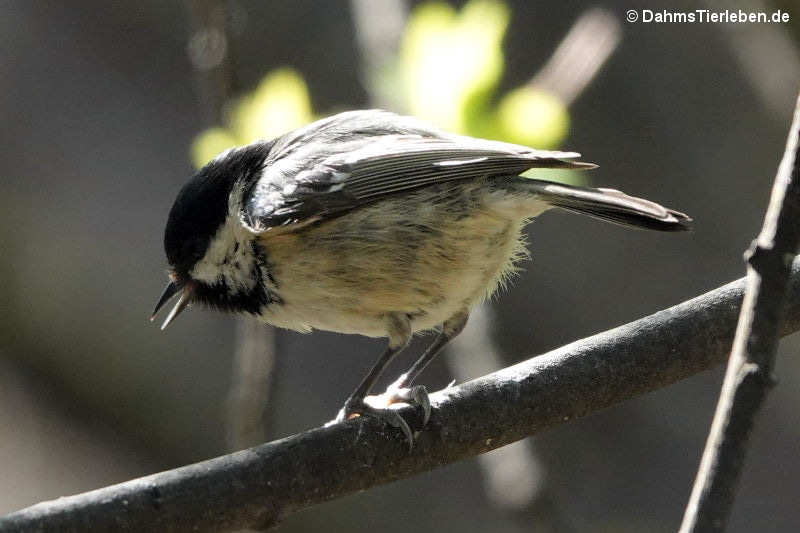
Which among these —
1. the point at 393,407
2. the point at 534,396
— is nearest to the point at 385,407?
the point at 393,407

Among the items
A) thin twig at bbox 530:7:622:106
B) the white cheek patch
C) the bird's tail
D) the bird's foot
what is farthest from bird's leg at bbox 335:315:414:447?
thin twig at bbox 530:7:622:106

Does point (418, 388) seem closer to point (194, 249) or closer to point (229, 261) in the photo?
→ point (229, 261)

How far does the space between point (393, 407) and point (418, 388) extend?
113 mm

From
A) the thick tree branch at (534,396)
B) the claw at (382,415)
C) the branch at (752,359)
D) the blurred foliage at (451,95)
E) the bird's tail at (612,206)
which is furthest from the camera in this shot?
the blurred foliage at (451,95)

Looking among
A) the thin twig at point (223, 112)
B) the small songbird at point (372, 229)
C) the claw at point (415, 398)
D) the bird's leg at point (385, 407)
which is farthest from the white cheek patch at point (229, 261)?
the claw at point (415, 398)

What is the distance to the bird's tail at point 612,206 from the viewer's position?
2766mm

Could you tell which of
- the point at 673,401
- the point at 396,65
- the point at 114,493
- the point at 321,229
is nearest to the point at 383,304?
the point at 321,229

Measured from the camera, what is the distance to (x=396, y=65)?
3.37 meters

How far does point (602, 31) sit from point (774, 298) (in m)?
2.27

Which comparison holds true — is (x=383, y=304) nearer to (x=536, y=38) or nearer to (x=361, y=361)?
(x=361, y=361)

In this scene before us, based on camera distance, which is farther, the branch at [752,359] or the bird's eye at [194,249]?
the bird's eye at [194,249]

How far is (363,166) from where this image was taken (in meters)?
3.14

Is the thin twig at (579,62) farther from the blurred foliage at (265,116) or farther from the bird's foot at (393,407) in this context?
the bird's foot at (393,407)

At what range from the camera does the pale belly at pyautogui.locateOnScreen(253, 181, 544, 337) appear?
9.57 feet
